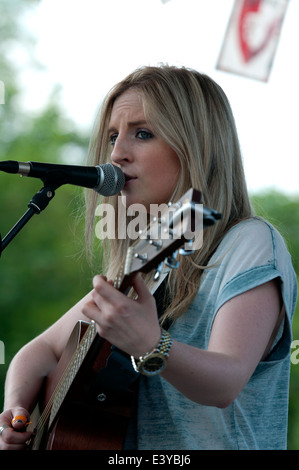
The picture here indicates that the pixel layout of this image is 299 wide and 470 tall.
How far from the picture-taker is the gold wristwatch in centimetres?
137

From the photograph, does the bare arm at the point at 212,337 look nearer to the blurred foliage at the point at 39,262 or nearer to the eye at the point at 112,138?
the eye at the point at 112,138

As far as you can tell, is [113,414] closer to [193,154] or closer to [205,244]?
[205,244]

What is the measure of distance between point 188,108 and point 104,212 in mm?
563

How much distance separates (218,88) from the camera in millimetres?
2275

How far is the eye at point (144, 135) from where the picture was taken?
2.12 m

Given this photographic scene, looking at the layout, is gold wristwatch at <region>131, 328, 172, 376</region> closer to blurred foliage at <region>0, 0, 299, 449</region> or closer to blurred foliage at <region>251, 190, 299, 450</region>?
blurred foliage at <region>0, 0, 299, 449</region>

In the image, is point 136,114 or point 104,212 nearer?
point 136,114

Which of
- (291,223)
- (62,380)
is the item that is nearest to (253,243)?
(62,380)

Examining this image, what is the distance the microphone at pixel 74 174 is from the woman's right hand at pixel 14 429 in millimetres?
837

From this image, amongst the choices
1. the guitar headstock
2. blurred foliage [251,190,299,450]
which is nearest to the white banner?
the guitar headstock

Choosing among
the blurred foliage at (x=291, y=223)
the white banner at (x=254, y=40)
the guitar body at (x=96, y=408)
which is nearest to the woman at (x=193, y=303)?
the guitar body at (x=96, y=408)

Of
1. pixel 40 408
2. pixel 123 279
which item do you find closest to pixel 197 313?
pixel 123 279

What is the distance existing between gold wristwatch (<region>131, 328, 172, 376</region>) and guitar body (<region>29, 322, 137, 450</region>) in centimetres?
26

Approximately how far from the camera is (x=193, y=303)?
190cm
